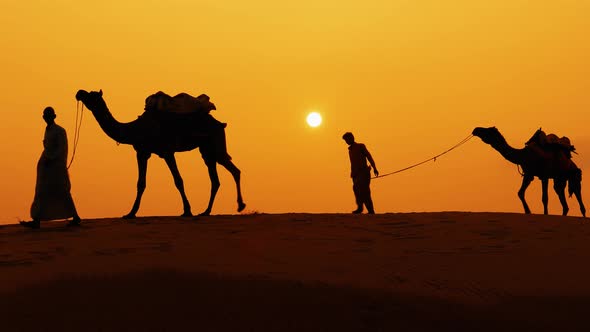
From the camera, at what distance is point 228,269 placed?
9.70 meters

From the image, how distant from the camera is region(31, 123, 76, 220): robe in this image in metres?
14.2

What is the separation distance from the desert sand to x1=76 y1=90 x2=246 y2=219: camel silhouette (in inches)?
122

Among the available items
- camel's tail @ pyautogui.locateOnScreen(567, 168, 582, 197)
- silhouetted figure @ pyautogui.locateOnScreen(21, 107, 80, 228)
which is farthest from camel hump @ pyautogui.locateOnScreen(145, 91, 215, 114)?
camel's tail @ pyautogui.locateOnScreen(567, 168, 582, 197)

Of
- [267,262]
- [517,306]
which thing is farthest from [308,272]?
[517,306]

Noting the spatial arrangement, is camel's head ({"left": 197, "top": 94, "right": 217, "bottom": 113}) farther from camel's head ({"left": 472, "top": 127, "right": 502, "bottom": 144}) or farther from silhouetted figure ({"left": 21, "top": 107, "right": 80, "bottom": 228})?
camel's head ({"left": 472, "top": 127, "right": 502, "bottom": 144})

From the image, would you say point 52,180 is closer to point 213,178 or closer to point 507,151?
point 213,178

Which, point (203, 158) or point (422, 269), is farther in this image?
point (203, 158)

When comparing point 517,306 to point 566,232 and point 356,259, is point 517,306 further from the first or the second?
point 566,232

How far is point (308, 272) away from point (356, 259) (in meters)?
1.30

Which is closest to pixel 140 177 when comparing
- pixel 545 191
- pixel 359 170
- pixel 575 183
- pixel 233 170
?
pixel 233 170

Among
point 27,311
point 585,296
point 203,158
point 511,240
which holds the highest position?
point 203,158

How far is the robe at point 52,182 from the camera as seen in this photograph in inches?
557

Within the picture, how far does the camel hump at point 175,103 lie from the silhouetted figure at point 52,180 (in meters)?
3.13

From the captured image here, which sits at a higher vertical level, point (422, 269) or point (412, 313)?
point (422, 269)
